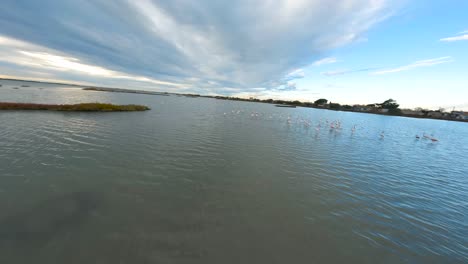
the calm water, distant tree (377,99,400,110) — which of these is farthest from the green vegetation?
the calm water

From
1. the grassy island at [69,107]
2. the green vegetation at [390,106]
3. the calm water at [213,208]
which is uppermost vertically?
the green vegetation at [390,106]

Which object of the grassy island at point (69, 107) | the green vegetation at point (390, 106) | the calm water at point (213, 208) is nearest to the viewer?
the calm water at point (213, 208)

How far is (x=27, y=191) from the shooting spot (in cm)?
748

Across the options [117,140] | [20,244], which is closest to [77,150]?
[117,140]

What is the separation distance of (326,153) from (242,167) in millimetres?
9959

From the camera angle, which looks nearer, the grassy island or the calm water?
the calm water

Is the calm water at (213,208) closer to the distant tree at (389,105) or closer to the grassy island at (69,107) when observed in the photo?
the grassy island at (69,107)

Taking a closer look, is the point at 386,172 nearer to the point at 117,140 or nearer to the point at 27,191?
the point at 27,191

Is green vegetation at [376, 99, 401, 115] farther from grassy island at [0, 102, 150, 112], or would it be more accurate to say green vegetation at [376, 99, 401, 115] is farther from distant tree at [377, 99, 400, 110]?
grassy island at [0, 102, 150, 112]

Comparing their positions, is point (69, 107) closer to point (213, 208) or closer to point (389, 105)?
point (213, 208)

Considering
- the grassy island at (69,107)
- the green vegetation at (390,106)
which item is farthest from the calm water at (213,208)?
the green vegetation at (390,106)

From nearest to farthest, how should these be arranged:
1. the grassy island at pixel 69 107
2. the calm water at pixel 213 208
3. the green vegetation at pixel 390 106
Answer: the calm water at pixel 213 208 → the grassy island at pixel 69 107 → the green vegetation at pixel 390 106

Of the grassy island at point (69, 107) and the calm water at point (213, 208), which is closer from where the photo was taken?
Result: the calm water at point (213, 208)

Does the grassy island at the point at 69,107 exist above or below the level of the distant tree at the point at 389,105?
below
